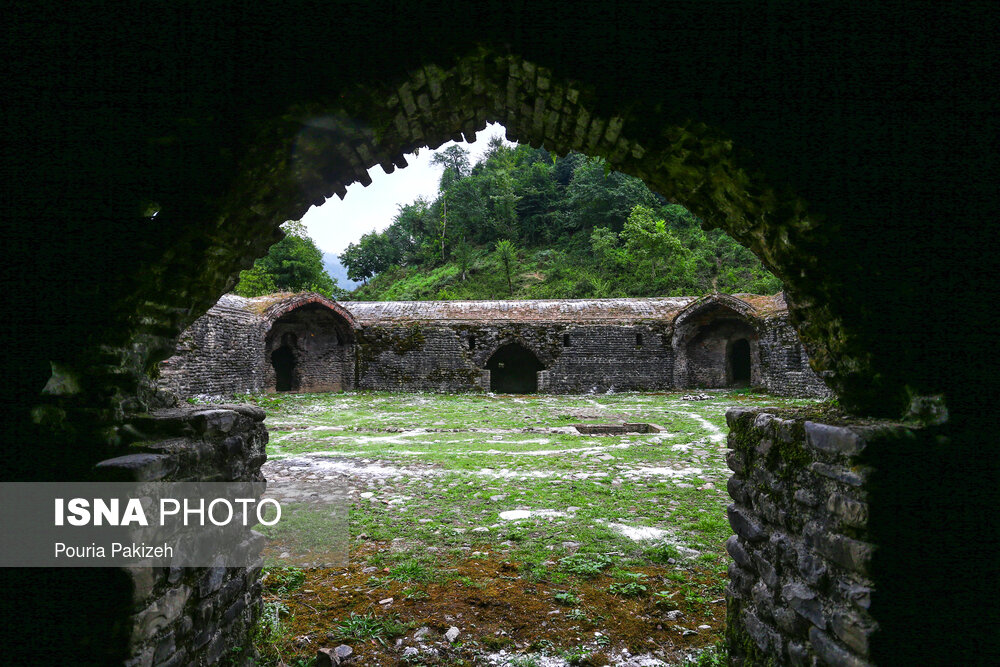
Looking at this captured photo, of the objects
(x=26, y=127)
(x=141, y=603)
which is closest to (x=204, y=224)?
(x=26, y=127)

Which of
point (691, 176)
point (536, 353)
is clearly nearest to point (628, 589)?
point (691, 176)

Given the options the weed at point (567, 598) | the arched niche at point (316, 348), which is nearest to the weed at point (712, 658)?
the weed at point (567, 598)

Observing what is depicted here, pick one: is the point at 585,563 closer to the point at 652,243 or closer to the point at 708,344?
the point at 708,344

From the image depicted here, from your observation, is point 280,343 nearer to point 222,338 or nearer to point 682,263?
point 222,338

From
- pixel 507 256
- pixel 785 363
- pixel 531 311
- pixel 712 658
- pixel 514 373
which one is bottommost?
pixel 712 658

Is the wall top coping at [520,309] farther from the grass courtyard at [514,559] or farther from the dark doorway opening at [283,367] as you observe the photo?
the grass courtyard at [514,559]

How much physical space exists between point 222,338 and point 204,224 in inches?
622

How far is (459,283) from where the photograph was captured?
1612 inches

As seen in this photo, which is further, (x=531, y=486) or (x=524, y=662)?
(x=531, y=486)

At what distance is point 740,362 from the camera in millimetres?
22672

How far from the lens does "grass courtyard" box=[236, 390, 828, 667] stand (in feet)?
9.32

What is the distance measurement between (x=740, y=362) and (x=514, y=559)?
72.4 feet

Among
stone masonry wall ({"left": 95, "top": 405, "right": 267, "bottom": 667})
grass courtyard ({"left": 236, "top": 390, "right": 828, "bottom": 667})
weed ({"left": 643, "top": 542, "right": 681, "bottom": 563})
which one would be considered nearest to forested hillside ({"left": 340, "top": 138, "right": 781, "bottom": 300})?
grass courtyard ({"left": 236, "top": 390, "right": 828, "bottom": 667})

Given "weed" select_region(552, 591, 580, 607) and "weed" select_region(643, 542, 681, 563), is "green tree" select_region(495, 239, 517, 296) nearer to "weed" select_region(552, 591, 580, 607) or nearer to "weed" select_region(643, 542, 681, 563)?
"weed" select_region(643, 542, 681, 563)
